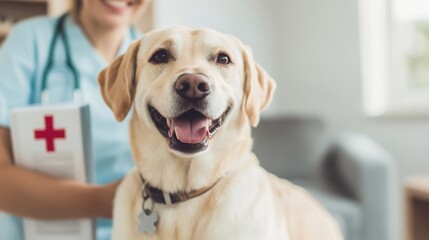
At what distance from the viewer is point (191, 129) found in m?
0.50

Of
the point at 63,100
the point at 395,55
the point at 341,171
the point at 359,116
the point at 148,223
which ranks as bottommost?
the point at 341,171

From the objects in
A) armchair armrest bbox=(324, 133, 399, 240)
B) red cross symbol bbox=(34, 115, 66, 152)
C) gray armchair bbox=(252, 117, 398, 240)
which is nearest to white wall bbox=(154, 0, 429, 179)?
gray armchair bbox=(252, 117, 398, 240)

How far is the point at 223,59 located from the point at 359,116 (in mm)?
1831

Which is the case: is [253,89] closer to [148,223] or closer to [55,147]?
[148,223]

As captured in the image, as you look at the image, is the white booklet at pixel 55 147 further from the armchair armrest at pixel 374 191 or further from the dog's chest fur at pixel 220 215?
the armchair armrest at pixel 374 191

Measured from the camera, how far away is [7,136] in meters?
0.72

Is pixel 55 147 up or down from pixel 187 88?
down

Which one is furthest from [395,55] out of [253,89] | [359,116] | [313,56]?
[253,89]

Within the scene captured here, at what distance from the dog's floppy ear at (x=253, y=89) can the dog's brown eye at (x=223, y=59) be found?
2cm

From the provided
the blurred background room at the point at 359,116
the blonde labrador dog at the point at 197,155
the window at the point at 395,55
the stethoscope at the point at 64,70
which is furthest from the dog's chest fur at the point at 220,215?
the window at the point at 395,55

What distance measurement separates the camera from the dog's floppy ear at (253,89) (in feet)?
1.88

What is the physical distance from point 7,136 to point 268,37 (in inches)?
23.3

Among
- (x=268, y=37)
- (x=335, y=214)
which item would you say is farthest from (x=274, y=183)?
(x=335, y=214)

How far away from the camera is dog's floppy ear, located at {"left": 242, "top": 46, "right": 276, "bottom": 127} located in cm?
57
